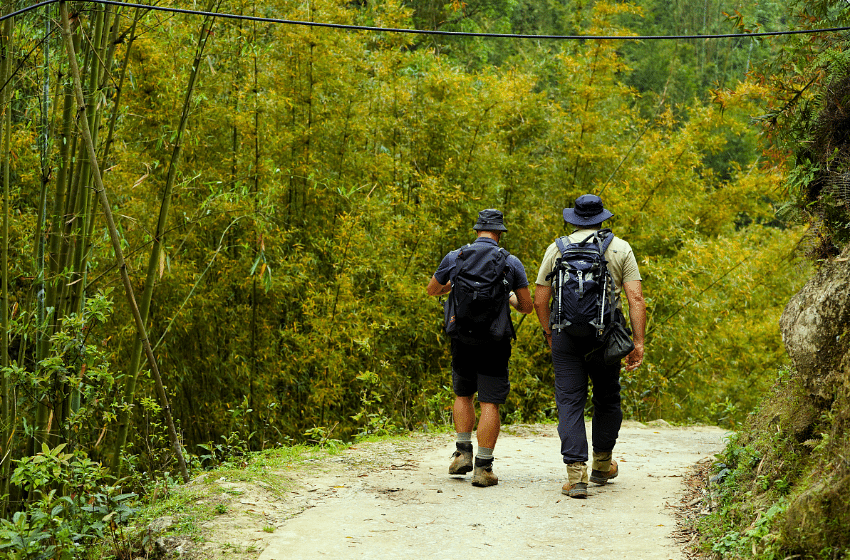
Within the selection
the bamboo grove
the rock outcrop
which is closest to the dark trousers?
the rock outcrop

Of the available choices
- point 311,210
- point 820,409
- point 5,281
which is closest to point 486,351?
point 820,409

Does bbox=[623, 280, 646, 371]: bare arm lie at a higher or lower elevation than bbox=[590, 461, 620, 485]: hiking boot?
higher

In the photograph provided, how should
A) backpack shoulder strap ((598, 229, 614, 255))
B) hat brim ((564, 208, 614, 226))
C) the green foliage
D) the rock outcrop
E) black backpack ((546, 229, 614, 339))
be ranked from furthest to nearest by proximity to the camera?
1. hat brim ((564, 208, 614, 226))
2. backpack shoulder strap ((598, 229, 614, 255))
3. black backpack ((546, 229, 614, 339))
4. the green foliage
5. the rock outcrop

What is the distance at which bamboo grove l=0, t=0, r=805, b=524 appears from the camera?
5332 mm

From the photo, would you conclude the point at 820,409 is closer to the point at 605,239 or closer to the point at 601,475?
the point at 605,239

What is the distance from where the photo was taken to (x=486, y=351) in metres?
4.25

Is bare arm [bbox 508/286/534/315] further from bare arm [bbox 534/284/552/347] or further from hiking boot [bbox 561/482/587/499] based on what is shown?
hiking boot [bbox 561/482/587/499]

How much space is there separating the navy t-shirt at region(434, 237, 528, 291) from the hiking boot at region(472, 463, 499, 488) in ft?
3.33

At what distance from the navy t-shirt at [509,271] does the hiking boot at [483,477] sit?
1.01 metres

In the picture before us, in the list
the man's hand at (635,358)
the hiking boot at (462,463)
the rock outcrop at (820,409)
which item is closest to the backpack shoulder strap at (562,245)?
the man's hand at (635,358)

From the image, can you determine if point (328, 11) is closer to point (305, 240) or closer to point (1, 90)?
point (305, 240)

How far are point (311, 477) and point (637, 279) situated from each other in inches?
85.5

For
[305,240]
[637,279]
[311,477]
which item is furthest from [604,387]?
[305,240]

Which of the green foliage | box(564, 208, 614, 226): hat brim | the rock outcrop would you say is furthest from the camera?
box(564, 208, 614, 226): hat brim
